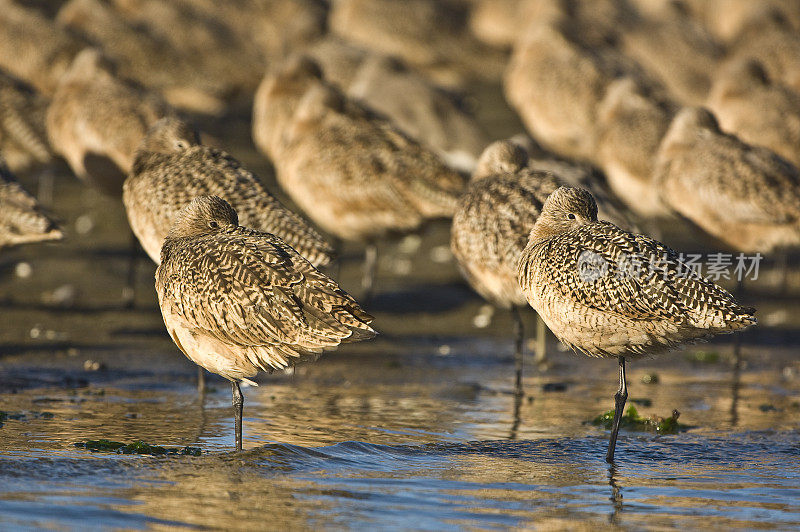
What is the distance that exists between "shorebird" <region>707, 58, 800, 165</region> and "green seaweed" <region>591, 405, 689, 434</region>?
5565mm

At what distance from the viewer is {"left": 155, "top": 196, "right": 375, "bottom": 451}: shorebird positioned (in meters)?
6.20

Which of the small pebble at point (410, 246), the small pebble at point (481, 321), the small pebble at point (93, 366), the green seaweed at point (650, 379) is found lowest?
the small pebble at point (93, 366)

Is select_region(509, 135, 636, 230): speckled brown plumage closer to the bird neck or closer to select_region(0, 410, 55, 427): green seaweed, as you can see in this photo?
the bird neck

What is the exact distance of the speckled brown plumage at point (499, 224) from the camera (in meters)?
8.30

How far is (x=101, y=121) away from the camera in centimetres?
1155

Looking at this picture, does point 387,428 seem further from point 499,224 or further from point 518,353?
point 499,224

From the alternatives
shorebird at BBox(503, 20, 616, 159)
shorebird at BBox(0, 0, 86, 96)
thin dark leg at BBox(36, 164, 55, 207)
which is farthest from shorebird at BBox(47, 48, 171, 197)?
shorebird at BBox(503, 20, 616, 159)

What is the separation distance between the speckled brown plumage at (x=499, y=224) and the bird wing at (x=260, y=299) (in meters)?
2.13

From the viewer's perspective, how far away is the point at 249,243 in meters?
6.54

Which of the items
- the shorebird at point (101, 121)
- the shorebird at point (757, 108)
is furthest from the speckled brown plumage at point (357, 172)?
the shorebird at point (757, 108)

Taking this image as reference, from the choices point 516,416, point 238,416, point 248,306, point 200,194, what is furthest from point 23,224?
point 516,416

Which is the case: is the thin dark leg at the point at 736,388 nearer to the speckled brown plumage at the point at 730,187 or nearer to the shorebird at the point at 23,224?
the speckled brown plumage at the point at 730,187

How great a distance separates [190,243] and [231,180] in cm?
182

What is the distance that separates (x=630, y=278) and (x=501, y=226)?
83.5 inches
